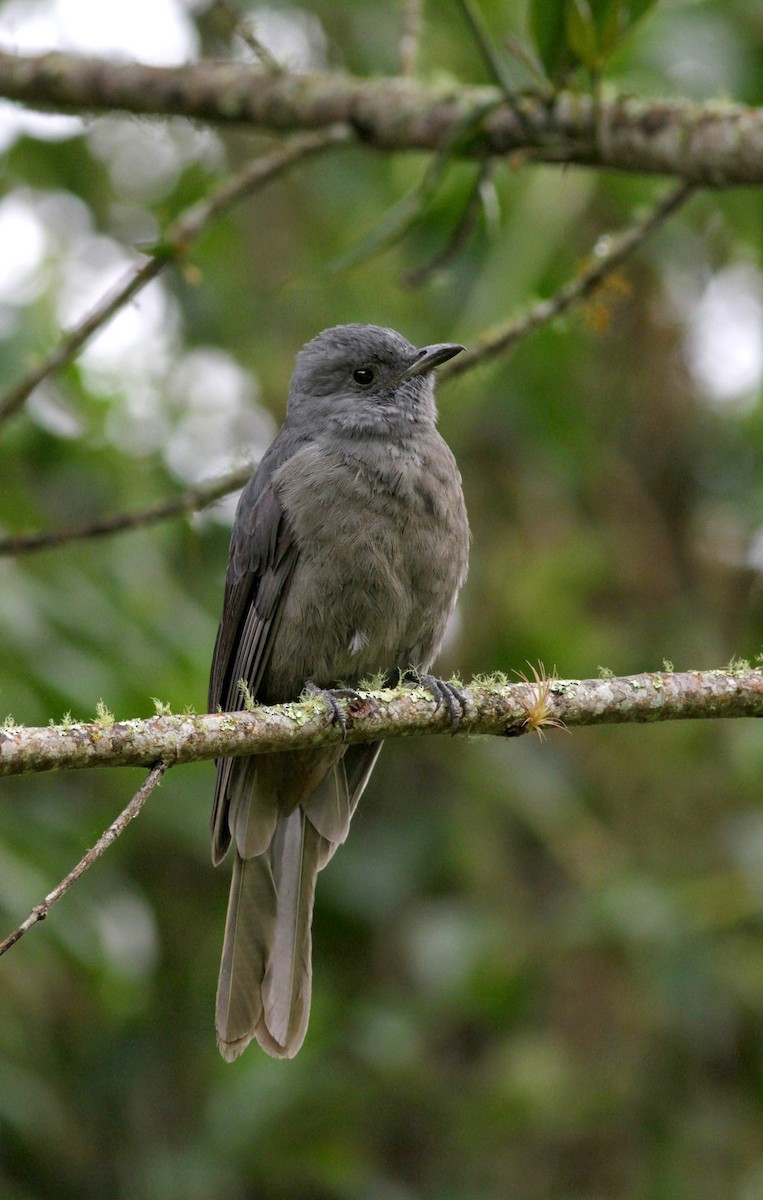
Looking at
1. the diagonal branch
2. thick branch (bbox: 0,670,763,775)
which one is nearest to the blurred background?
the diagonal branch

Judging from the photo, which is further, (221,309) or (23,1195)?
(221,309)

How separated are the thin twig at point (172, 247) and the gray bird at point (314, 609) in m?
0.67

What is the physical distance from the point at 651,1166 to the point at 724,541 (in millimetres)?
3494

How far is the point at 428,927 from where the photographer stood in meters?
5.92

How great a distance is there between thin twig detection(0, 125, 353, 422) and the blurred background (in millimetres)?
427

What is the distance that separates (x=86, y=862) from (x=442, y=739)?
4.61m

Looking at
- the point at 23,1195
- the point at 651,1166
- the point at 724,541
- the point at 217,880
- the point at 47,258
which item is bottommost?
the point at 23,1195

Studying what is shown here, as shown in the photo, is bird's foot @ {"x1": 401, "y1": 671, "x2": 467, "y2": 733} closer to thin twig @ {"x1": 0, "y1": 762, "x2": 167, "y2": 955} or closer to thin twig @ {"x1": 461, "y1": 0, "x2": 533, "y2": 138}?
thin twig @ {"x1": 0, "y1": 762, "x2": 167, "y2": 955}

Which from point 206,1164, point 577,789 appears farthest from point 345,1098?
point 577,789

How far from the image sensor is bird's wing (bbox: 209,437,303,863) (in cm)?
443

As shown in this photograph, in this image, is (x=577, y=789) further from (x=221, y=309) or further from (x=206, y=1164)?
(x=221, y=309)

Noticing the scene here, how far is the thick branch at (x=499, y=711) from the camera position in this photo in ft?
9.84

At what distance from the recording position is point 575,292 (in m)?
4.39

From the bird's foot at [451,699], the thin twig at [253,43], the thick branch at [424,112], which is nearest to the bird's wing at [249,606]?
the bird's foot at [451,699]
